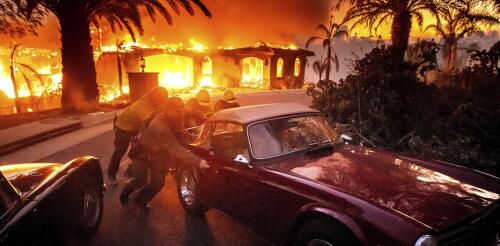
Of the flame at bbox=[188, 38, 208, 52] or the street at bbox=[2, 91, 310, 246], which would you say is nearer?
the street at bbox=[2, 91, 310, 246]

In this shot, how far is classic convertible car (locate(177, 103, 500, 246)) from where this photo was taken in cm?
281

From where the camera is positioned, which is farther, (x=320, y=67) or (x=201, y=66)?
(x=320, y=67)

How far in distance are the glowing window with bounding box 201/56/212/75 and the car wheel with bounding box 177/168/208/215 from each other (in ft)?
90.5

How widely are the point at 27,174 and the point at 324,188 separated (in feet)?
10.5

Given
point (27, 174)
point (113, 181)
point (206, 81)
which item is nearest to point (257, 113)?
point (27, 174)

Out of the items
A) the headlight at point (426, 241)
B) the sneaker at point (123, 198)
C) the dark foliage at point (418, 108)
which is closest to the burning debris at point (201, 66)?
the dark foliage at point (418, 108)

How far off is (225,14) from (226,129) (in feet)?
121

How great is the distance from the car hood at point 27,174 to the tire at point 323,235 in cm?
273

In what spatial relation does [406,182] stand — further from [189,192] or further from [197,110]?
[197,110]

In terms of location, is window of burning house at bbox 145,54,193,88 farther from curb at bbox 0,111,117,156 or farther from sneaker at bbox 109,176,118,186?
sneaker at bbox 109,176,118,186

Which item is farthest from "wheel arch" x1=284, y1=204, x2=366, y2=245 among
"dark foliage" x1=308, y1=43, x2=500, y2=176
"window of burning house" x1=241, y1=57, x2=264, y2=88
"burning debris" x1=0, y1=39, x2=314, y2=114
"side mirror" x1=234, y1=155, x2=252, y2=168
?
"window of burning house" x1=241, y1=57, x2=264, y2=88

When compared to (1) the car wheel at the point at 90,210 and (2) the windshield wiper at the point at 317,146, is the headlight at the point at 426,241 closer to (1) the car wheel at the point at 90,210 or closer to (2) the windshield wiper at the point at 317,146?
(2) the windshield wiper at the point at 317,146

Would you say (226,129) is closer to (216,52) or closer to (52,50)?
(216,52)

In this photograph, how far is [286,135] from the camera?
14.1 feet
